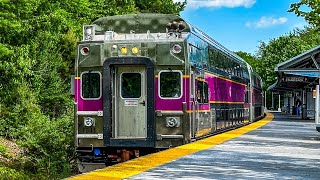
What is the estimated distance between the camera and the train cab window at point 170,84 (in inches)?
536

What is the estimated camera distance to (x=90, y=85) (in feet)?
45.5

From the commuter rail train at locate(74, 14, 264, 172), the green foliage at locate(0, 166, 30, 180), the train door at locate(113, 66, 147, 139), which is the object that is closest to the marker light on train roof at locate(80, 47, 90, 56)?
the commuter rail train at locate(74, 14, 264, 172)

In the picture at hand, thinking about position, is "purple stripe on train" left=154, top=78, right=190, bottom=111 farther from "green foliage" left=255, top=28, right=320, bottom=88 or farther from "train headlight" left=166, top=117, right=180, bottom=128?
"green foliage" left=255, top=28, right=320, bottom=88

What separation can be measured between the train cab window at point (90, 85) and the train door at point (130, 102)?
43cm

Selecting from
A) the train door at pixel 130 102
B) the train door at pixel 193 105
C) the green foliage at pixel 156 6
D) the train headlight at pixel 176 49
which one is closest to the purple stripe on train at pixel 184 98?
the train door at pixel 193 105

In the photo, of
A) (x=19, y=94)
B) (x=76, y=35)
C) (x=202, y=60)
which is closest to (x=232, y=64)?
(x=202, y=60)

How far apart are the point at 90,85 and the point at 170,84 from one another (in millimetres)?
1900

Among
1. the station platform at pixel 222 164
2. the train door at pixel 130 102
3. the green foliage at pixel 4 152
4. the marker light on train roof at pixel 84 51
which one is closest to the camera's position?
the station platform at pixel 222 164

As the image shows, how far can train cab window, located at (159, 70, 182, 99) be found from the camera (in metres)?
13.6

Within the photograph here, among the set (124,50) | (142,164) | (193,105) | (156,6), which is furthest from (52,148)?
(156,6)

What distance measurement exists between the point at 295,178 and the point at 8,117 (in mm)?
24017

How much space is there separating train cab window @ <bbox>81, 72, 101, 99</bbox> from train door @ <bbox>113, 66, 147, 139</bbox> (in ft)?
1.42

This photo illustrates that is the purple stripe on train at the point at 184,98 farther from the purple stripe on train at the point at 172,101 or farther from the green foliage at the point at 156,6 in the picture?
the green foliage at the point at 156,6

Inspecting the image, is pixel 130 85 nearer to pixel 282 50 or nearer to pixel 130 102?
pixel 130 102
